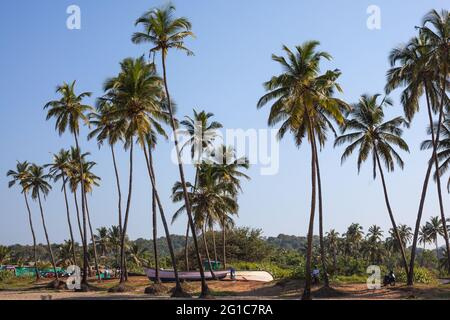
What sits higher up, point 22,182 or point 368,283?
point 22,182

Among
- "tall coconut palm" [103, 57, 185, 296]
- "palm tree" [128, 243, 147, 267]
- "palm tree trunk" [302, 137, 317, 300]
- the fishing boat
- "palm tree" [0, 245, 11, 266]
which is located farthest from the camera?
"palm tree" [128, 243, 147, 267]

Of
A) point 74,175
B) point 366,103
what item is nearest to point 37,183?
point 74,175

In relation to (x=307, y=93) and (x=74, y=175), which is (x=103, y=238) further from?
(x=307, y=93)

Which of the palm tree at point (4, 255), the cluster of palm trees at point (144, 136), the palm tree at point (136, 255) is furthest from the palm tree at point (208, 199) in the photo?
the palm tree at point (4, 255)

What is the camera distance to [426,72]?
3319 cm

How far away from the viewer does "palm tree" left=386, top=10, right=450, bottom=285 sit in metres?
31.4

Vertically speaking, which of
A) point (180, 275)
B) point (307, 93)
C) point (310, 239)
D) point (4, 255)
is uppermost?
point (307, 93)

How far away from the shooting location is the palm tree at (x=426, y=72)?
103ft

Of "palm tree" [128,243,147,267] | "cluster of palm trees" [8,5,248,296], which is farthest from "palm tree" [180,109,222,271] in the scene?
"palm tree" [128,243,147,267]

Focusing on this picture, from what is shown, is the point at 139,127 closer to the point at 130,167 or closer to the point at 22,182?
the point at 130,167

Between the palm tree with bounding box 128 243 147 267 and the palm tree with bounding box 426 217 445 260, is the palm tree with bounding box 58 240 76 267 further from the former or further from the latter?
the palm tree with bounding box 426 217 445 260
